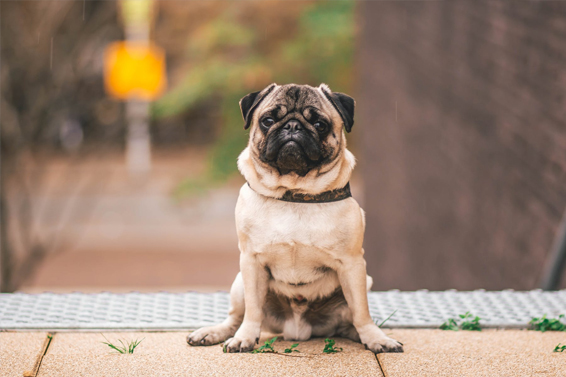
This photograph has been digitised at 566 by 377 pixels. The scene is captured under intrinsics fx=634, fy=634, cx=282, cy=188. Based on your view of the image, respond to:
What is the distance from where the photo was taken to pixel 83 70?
9477 mm

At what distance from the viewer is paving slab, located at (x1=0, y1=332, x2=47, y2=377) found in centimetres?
271

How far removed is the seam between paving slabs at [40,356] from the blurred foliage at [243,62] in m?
8.16

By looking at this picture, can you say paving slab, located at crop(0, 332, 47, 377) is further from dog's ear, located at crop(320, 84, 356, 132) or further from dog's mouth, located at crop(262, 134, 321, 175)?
dog's ear, located at crop(320, 84, 356, 132)

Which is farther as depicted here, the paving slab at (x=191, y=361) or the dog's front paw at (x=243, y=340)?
the dog's front paw at (x=243, y=340)

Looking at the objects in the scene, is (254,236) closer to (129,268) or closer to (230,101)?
(230,101)

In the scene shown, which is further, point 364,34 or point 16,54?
point 364,34

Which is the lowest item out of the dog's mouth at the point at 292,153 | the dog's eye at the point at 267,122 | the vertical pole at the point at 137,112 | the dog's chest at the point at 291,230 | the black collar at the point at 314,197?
the vertical pole at the point at 137,112

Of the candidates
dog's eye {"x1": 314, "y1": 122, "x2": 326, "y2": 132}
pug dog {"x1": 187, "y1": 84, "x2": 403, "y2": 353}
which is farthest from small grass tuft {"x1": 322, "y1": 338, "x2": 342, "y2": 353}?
dog's eye {"x1": 314, "y1": 122, "x2": 326, "y2": 132}

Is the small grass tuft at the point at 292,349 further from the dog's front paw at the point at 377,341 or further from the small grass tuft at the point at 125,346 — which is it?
the small grass tuft at the point at 125,346

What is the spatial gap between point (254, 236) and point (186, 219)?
14.0 meters

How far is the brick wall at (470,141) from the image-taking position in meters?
4.71

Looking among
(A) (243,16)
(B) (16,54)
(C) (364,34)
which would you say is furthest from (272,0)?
(B) (16,54)

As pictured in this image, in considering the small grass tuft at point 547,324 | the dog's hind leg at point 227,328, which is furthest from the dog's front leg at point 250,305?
the small grass tuft at point 547,324

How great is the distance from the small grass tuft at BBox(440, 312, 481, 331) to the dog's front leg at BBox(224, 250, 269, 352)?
1052mm
